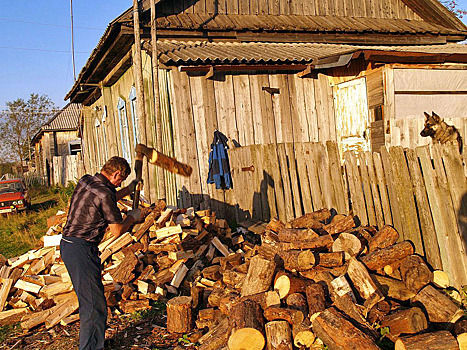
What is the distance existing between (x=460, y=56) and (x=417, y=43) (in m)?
4.30

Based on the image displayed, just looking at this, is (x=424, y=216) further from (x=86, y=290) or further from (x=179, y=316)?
(x=86, y=290)


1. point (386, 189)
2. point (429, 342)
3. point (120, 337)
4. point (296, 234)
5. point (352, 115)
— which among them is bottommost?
point (120, 337)

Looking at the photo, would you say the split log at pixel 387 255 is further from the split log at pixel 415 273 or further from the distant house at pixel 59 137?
the distant house at pixel 59 137

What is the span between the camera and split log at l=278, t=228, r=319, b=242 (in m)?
5.38

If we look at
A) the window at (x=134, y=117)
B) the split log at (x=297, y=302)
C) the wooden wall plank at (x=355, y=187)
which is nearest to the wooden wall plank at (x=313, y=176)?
the wooden wall plank at (x=355, y=187)

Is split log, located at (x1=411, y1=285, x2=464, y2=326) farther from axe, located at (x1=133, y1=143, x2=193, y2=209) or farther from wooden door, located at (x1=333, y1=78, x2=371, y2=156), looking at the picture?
wooden door, located at (x1=333, y1=78, x2=371, y2=156)

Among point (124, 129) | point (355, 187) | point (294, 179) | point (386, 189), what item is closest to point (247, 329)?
point (386, 189)

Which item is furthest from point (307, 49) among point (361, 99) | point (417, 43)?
point (417, 43)

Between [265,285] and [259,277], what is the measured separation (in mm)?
102

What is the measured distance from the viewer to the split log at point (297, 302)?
14.0 feet

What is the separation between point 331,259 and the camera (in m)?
4.89

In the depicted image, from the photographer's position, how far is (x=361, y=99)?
9.88 m

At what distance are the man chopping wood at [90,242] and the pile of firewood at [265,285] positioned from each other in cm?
95

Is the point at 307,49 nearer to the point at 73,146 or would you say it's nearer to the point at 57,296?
the point at 57,296
